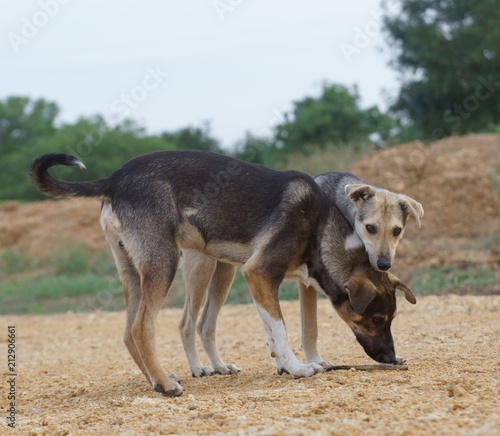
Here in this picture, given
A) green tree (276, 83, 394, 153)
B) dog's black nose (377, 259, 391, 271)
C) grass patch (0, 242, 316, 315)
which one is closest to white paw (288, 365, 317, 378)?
dog's black nose (377, 259, 391, 271)

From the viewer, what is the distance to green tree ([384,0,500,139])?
30859 millimetres

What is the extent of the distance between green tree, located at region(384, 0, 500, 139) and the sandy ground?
22.7 meters

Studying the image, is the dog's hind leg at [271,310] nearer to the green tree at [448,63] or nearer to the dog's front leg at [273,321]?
the dog's front leg at [273,321]

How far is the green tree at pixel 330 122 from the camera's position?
32.6 meters

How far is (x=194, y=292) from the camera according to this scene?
700 centimetres

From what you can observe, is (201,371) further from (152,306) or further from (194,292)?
(152,306)

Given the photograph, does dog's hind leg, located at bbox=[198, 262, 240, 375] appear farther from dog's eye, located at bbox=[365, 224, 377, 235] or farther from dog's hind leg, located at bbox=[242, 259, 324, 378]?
dog's eye, located at bbox=[365, 224, 377, 235]

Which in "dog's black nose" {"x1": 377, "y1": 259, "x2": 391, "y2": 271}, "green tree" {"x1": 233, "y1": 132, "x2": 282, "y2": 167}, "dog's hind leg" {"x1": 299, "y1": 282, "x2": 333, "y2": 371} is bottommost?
"dog's hind leg" {"x1": 299, "y1": 282, "x2": 333, "y2": 371}

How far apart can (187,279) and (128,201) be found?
1.21m

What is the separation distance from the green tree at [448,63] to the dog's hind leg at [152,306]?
26912 millimetres

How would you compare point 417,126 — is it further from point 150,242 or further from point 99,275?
point 150,242

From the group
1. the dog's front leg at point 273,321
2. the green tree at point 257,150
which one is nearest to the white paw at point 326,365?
the dog's front leg at point 273,321

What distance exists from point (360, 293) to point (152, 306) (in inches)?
66.8

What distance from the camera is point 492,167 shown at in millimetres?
19609
